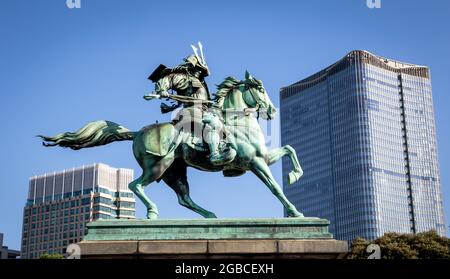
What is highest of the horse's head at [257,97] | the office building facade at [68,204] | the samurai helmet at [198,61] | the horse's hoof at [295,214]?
the office building facade at [68,204]

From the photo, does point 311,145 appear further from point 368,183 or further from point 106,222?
point 106,222

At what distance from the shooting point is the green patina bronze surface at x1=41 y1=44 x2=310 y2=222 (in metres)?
19.3

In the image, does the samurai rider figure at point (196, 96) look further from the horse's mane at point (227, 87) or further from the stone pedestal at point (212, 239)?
the stone pedestal at point (212, 239)

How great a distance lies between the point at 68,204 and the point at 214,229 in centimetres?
14371

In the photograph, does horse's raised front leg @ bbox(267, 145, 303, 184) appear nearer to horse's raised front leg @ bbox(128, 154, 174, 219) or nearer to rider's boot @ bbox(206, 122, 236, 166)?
rider's boot @ bbox(206, 122, 236, 166)

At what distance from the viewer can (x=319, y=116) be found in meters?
139

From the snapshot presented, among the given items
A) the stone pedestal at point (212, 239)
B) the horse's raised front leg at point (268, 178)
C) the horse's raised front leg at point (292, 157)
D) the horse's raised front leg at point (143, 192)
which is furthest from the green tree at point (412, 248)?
the horse's raised front leg at point (143, 192)

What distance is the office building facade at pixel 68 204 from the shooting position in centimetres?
15275

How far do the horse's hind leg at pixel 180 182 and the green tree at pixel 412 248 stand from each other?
78.9 feet

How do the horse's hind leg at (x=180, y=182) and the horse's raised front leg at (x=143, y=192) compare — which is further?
the horse's hind leg at (x=180, y=182)

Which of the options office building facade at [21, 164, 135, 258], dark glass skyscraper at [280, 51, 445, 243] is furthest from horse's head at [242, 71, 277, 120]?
office building facade at [21, 164, 135, 258]

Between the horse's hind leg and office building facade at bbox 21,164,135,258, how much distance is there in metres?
127

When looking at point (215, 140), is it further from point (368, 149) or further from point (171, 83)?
point (368, 149)

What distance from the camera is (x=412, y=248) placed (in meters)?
44.6
